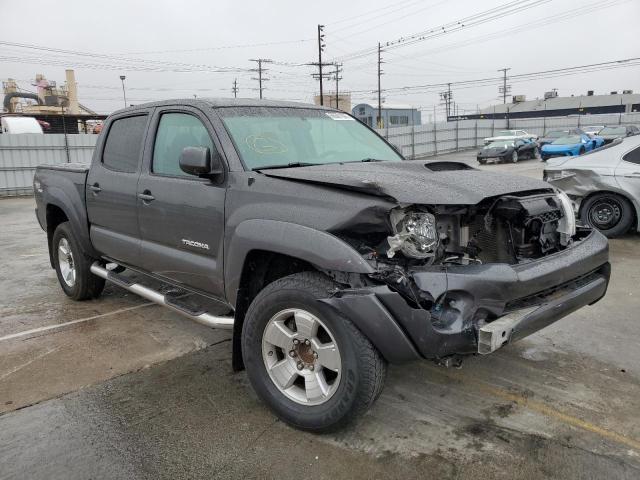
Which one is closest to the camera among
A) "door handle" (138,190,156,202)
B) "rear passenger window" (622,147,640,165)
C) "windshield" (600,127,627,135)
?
"door handle" (138,190,156,202)

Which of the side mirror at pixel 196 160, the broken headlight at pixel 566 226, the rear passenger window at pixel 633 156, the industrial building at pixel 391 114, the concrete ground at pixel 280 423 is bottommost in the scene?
the concrete ground at pixel 280 423

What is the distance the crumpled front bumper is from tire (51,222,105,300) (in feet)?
11.5

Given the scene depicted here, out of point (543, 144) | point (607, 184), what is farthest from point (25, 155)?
point (543, 144)

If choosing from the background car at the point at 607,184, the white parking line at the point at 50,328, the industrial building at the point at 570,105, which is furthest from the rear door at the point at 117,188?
the industrial building at the point at 570,105

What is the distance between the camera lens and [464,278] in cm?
253

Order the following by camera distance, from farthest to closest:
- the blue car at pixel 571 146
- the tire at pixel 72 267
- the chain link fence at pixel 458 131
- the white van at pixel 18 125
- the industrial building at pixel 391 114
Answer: the industrial building at pixel 391 114 < the chain link fence at pixel 458 131 < the white van at pixel 18 125 < the blue car at pixel 571 146 < the tire at pixel 72 267

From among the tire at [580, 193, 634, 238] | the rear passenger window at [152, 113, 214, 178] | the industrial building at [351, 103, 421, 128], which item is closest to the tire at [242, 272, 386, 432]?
the rear passenger window at [152, 113, 214, 178]

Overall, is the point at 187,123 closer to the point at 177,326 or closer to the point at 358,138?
the point at 358,138

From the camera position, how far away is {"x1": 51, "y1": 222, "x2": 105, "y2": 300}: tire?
17.1 ft

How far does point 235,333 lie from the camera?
3.28 metres

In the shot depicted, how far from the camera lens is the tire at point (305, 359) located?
260 cm

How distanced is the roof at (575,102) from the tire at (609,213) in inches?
3296

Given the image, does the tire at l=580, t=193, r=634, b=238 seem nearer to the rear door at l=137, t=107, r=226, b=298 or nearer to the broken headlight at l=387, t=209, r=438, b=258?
the broken headlight at l=387, t=209, r=438, b=258

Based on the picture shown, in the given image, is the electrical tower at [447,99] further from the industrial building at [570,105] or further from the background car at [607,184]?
the background car at [607,184]
